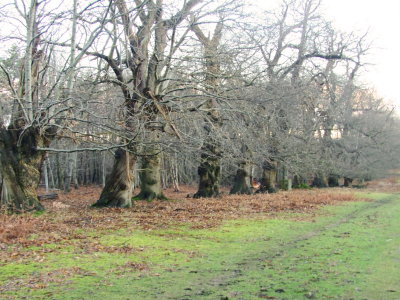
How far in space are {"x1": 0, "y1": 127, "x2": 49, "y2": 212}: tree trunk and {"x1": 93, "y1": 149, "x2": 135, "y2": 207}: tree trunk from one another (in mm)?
3399

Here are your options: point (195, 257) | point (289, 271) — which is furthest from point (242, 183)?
point (289, 271)

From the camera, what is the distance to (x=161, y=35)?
56.6ft

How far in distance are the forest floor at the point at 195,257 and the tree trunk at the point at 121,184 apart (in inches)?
84.0

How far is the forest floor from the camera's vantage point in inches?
257

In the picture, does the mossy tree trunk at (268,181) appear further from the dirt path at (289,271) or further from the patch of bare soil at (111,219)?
the dirt path at (289,271)

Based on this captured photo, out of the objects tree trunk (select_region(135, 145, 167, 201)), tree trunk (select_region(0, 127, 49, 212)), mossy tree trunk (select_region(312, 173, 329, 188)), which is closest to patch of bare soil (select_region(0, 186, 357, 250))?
tree trunk (select_region(0, 127, 49, 212))

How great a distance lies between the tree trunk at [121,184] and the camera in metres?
17.7

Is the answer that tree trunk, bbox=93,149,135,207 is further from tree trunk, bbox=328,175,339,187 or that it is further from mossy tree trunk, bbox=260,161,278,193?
tree trunk, bbox=328,175,339,187

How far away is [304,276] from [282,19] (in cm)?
2327

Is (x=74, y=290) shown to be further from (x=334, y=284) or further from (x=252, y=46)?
(x=252, y=46)

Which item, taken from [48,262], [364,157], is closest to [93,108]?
[48,262]

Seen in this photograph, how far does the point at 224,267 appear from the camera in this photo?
8234mm

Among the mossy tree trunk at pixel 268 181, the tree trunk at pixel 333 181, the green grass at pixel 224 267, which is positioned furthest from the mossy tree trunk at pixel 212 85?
the tree trunk at pixel 333 181

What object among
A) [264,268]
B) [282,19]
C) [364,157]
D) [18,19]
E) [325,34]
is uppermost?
[282,19]
